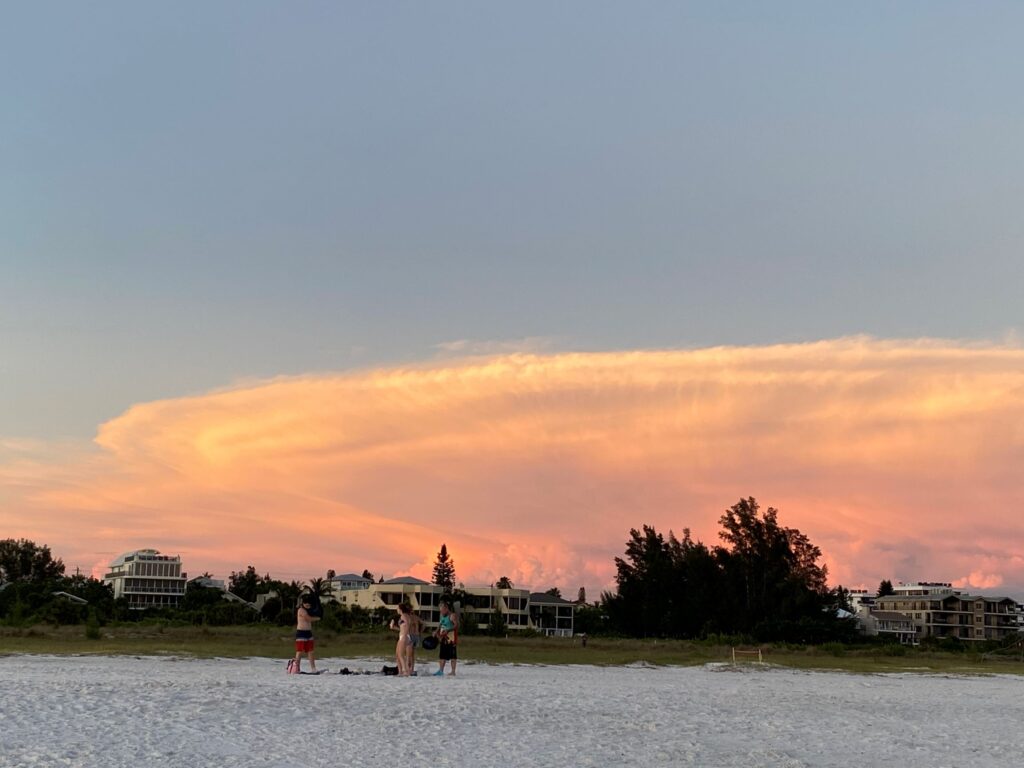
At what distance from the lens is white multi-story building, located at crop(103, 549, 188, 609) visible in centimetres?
15462

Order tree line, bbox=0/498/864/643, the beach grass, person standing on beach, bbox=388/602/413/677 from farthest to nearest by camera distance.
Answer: tree line, bbox=0/498/864/643 → the beach grass → person standing on beach, bbox=388/602/413/677

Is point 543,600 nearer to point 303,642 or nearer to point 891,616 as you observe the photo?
point 891,616

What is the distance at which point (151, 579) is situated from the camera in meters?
157

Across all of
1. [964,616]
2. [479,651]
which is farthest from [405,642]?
[964,616]

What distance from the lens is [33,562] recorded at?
16438 centimetres

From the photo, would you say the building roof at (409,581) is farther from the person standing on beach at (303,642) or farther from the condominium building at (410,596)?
the person standing on beach at (303,642)

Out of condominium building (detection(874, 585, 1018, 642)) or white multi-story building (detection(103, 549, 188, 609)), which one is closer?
white multi-story building (detection(103, 549, 188, 609))

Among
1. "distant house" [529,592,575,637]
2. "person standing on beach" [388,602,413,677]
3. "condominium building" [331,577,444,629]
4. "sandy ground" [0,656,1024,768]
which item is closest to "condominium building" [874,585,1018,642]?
"distant house" [529,592,575,637]

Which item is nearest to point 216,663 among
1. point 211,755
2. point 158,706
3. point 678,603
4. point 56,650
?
point 56,650

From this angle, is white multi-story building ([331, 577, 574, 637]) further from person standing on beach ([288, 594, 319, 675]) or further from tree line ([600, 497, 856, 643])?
person standing on beach ([288, 594, 319, 675])

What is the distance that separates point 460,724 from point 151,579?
149566 mm

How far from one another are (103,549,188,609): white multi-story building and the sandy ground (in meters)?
135

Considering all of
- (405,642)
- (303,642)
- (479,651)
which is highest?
(405,642)

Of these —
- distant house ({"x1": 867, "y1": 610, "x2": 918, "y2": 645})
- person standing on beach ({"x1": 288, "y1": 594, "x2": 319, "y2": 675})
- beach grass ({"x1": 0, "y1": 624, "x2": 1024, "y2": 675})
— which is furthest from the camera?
distant house ({"x1": 867, "y1": 610, "x2": 918, "y2": 645})
